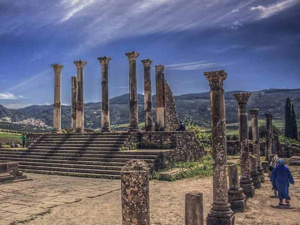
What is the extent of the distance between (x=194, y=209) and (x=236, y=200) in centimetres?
336

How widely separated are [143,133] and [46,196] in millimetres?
10841

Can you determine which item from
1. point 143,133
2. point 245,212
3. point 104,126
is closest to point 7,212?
point 245,212

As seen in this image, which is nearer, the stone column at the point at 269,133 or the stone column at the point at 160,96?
the stone column at the point at 269,133

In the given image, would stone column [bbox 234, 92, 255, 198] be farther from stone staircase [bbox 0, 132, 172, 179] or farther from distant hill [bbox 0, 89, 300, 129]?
distant hill [bbox 0, 89, 300, 129]

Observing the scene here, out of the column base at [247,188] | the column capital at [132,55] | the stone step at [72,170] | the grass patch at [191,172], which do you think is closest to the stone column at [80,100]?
the column capital at [132,55]

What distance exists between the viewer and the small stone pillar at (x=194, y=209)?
614 cm

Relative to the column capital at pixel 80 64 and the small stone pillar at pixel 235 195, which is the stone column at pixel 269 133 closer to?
the small stone pillar at pixel 235 195

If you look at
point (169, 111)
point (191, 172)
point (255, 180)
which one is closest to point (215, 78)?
point (255, 180)

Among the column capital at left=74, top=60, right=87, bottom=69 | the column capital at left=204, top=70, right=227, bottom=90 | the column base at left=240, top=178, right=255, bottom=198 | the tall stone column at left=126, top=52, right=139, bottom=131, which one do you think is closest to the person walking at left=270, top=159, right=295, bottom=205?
A: the column base at left=240, top=178, right=255, bottom=198

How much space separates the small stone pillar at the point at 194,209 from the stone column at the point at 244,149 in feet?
17.1

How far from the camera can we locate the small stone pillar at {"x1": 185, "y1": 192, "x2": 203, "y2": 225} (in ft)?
20.1

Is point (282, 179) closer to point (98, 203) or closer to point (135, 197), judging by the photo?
point (98, 203)

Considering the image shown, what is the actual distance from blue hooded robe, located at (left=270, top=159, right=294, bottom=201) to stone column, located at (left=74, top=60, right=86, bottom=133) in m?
18.7

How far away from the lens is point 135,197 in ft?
15.2
